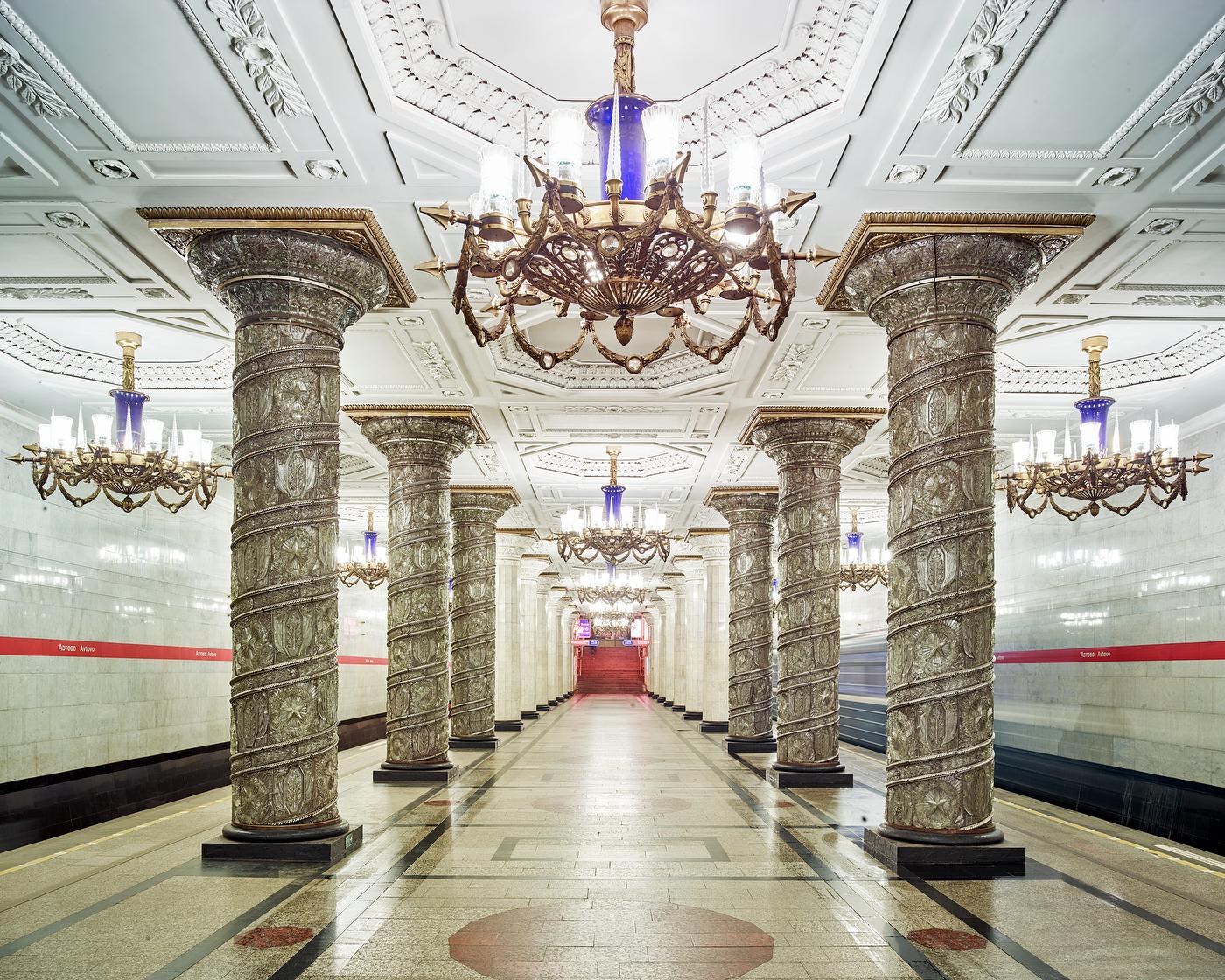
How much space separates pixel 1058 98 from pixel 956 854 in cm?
453

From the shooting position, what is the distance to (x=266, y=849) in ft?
20.3

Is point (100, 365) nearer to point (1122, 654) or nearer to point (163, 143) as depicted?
point (163, 143)

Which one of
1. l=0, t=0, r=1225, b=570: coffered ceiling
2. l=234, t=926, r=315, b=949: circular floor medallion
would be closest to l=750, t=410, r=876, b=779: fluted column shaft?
l=0, t=0, r=1225, b=570: coffered ceiling

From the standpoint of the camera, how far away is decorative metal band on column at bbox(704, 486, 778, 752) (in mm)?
13875

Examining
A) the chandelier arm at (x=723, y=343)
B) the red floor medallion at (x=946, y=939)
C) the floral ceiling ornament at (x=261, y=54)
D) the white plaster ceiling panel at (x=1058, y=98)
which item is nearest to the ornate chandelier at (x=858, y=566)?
the white plaster ceiling panel at (x=1058, y=98)

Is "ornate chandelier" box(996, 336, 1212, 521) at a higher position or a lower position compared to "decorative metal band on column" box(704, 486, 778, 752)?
higher

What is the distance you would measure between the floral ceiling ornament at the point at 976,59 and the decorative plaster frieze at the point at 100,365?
6.66 meters

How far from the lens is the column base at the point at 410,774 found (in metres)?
10.7

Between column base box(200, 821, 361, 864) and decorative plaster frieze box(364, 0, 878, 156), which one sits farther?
column base box(200, 821, 361, 864)

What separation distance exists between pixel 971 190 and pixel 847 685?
1931cm

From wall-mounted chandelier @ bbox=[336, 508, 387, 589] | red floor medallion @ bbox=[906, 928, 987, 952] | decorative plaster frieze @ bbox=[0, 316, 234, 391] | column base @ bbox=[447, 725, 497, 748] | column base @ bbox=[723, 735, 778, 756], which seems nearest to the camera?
red floor medallion @ bbox=[906, 928, 987, 952]

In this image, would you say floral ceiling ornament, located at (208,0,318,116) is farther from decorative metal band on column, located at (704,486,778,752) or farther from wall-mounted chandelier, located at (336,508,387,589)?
wall-mounted chandelier, located at (336,508,387,589)

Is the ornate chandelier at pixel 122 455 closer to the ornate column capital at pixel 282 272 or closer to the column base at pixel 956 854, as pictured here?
the ornate column capital at pixel 282 272

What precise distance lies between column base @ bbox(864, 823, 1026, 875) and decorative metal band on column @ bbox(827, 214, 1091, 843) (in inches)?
1.1
